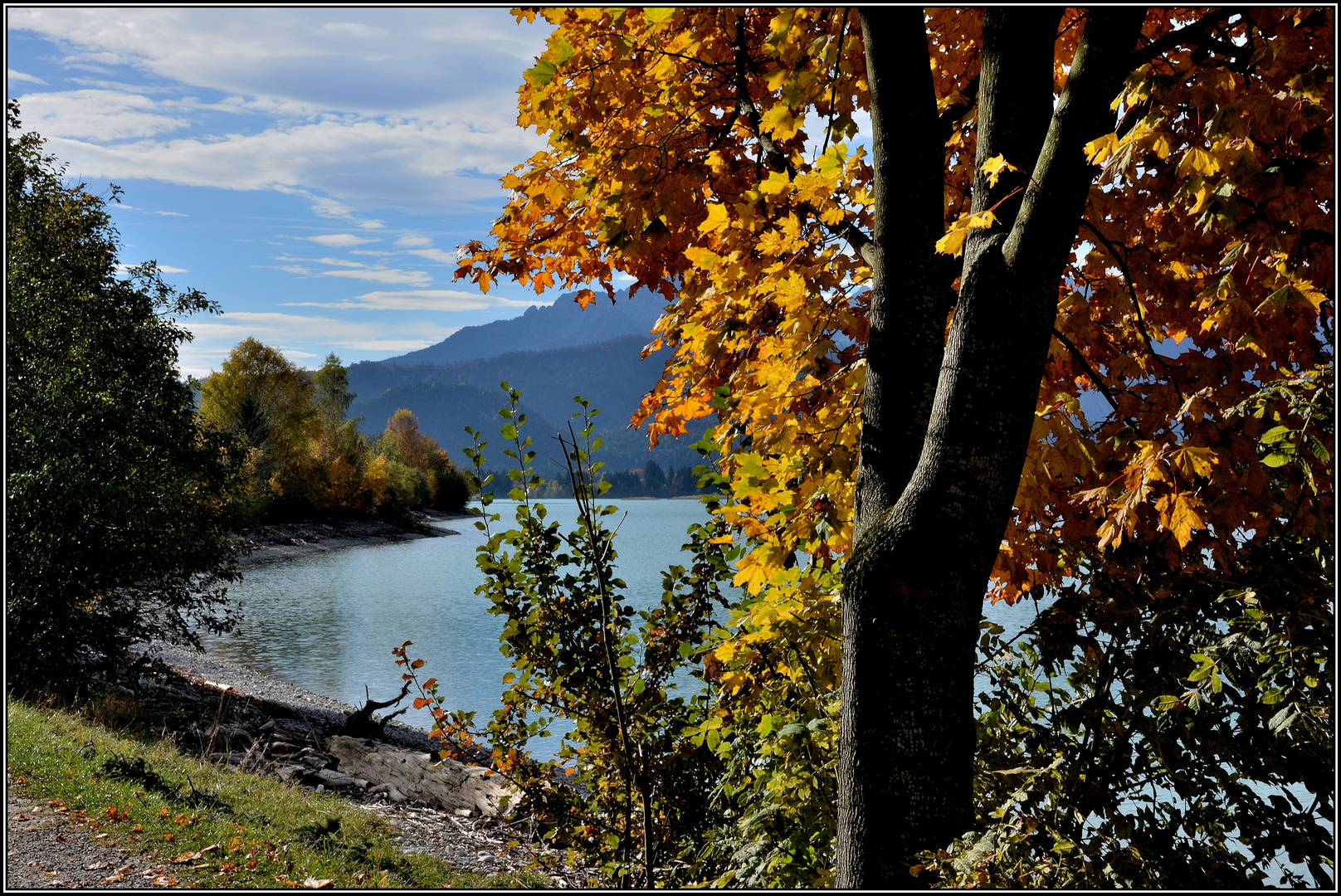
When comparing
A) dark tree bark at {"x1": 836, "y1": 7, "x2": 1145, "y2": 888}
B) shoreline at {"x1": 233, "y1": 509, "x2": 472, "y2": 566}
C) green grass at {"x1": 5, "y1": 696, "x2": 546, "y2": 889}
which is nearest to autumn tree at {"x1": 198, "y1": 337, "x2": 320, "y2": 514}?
shoreline at {"x1": 233, "y1": 509, "x2": 472, "y2": 566}

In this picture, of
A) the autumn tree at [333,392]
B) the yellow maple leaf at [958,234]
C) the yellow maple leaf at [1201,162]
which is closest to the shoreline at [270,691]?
the yellow maple leaf at [958,234]

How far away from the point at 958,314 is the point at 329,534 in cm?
5607

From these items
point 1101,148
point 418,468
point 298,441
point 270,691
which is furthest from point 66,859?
point 418,468

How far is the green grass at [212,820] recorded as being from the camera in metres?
5.28

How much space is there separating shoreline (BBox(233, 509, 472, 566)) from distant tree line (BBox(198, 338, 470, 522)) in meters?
0.88

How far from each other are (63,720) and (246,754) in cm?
191

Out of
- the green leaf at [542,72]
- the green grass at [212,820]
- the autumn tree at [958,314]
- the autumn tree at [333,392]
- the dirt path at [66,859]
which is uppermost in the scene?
the autumn tree at [333,392]

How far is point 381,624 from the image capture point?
23406 millimetres

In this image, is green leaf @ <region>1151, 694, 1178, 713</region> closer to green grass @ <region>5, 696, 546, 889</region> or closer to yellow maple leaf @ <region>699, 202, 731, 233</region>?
yellow maple leaf @ <region>699, 202, 731, 233</region>

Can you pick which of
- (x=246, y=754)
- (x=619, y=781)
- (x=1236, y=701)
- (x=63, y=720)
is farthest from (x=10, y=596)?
(x=1236, y=701)

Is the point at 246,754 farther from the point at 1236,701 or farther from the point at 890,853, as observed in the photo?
the point at 1236,701

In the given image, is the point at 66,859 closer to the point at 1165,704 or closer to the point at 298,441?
the point at 1165,704

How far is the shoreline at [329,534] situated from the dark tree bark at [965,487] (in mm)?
38941

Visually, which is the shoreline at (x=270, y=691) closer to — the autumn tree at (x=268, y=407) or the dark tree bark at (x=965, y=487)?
the dark tree bark at (x=965, y=487)
